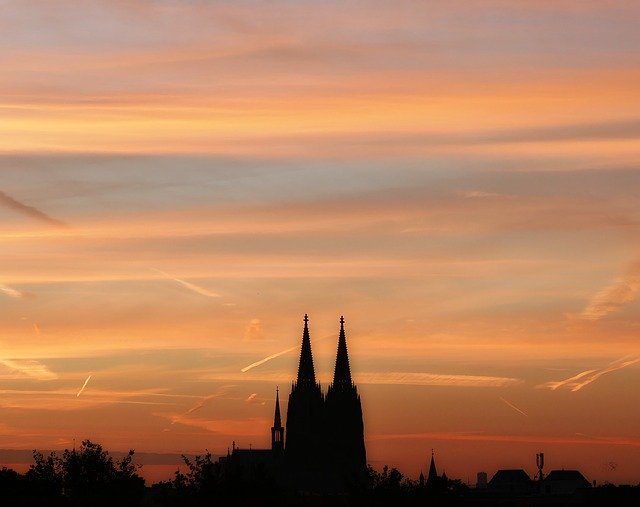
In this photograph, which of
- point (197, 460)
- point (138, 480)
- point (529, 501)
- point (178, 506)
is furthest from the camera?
point (529, 501)

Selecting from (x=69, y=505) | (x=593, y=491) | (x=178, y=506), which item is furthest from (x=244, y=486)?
(x=593, y=491)

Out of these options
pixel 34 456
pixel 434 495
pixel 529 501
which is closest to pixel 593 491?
pixel 529 501

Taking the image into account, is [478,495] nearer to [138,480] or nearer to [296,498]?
[296,498]

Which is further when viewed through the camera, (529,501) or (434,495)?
(529,501)

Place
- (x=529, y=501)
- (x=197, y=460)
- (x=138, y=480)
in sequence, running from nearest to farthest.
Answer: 1. (x=197, y=460)
2. (x=138, y=480)
3. (x=529, y=501)

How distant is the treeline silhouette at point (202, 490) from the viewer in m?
132

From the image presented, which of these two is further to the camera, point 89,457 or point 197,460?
point 89,457

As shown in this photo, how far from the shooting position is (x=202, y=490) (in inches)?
5285

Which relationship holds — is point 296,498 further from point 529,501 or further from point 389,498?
point 389,498

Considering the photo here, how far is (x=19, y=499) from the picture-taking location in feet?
522

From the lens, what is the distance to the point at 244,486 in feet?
436

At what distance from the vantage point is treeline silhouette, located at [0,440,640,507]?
131875 millimetres

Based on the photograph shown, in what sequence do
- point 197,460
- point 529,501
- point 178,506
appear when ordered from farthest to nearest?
point 529,501 < point 197,460 < point 178,506

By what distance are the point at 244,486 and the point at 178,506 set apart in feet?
21.6
